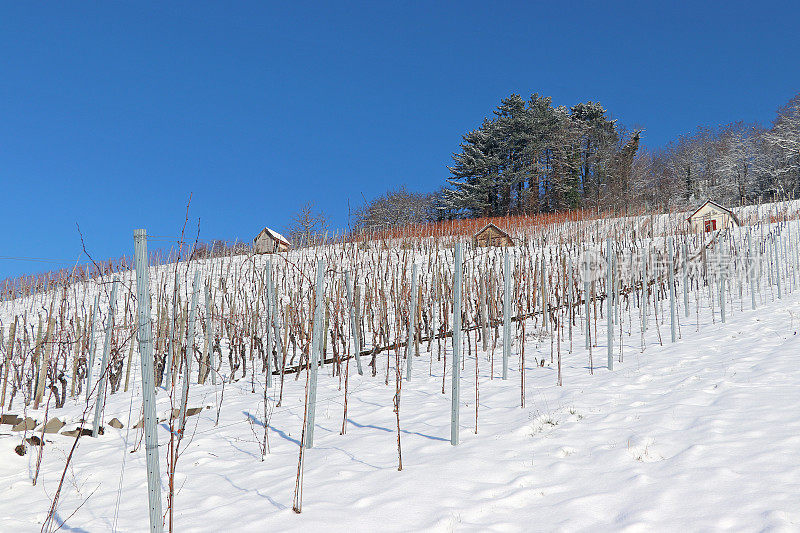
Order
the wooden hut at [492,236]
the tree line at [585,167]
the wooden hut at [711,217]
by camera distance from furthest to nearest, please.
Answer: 1. the tree line at [585,167]
2. the wooden hut at [711,217]
3. the wooden hut at [492,236]

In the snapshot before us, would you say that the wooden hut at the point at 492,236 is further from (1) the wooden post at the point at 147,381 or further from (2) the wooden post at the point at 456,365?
(1) the wooden post at the point at 147,381

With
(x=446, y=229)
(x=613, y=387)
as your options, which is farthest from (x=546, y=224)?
(x=613, y=387)

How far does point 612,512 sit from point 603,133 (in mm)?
31797

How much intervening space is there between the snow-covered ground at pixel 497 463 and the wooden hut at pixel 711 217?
14118 millimetres

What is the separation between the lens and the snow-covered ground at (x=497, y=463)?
7.29ft

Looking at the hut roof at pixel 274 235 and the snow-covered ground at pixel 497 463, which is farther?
the hut roof at pixel 274 235

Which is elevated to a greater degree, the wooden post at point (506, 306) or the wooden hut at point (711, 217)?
the wooden hut at point (711, 217)

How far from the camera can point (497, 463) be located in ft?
9.30

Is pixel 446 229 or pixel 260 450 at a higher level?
pixel 446 229

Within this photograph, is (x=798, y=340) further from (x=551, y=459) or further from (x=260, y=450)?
(x=260, y=450)

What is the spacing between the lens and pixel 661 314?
8195 mm

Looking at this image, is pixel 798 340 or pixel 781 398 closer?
pixel 781 398

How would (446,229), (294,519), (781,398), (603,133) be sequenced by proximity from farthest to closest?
(603,133) < (446,229) < (781,398) < (294,519)

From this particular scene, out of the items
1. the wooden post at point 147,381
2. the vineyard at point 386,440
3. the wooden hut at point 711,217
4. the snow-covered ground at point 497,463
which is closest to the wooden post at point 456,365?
the vineyard at point 386,440
